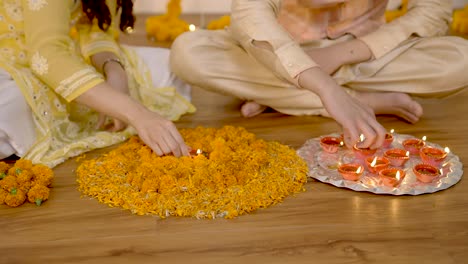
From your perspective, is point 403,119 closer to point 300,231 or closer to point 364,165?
point 364,165

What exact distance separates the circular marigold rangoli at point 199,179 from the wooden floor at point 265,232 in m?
0.03

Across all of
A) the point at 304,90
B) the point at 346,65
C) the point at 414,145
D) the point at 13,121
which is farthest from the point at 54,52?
the point at 414,145

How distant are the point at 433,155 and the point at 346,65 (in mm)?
499

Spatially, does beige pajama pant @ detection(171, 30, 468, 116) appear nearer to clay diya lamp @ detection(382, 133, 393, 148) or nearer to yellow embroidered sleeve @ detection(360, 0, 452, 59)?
yellow embroidered sleeve @ detection(360, 0, 452, 59)

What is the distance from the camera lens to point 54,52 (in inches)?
64.1

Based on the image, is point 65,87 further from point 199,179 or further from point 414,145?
point 414,145

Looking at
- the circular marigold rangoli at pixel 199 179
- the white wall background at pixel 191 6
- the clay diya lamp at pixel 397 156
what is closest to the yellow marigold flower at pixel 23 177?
the circular marigold rangoli at pixel 199 179

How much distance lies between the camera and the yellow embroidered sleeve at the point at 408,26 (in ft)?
6.44

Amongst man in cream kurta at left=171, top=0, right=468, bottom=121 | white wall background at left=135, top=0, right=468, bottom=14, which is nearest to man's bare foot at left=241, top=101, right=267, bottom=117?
man in cream kurta at left=171, top=0, right=468, bottom=121

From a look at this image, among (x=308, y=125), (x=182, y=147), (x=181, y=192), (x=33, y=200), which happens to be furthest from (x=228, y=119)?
(x=33, y=200)

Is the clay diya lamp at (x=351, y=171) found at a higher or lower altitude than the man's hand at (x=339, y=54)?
lower

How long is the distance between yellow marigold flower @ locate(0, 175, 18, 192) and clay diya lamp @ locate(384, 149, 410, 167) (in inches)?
38.4

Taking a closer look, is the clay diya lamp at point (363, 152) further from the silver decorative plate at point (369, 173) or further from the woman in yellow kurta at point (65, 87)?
the woman in yellow kurta at point (65, 87)

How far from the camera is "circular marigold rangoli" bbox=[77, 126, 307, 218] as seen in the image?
1419mm
